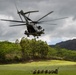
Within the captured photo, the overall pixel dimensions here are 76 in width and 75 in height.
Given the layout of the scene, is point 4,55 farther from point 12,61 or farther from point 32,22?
point 32,22

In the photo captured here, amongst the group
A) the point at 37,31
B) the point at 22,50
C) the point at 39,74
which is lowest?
the point at 39,74

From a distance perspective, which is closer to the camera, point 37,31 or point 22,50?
point 37,31

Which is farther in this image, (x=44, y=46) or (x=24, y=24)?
(x=44, y=46)

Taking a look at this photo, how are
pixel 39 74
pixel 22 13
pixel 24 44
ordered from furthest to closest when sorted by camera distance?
pixel 24 44 → pixel 39 74 → pixel 22 13

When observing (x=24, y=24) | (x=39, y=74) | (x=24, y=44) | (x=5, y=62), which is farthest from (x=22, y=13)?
(x=24, y=44)

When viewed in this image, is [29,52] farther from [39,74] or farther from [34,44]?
[39,74]

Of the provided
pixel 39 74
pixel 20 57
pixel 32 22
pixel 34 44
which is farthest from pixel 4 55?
pixel 32 22

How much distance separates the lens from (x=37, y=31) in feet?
154

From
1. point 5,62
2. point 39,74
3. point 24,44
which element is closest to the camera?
point 39,74

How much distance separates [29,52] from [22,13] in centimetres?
14857

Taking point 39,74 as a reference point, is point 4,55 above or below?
above

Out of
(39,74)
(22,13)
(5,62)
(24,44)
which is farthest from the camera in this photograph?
(24,44)

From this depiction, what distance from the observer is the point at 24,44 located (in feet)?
632

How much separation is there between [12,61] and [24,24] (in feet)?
416
